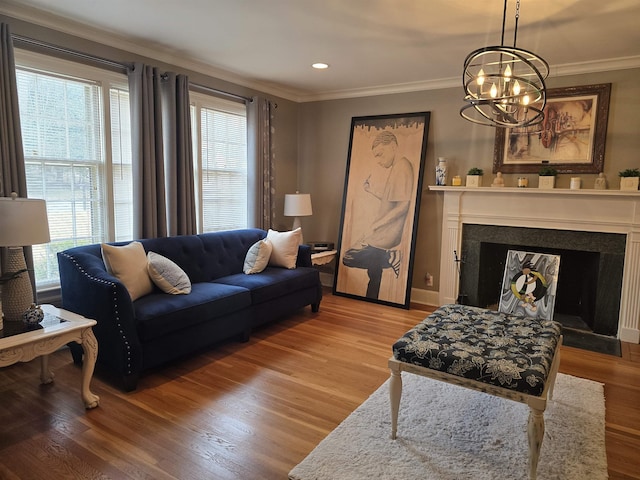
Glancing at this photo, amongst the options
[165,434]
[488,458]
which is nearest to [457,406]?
[488,458]

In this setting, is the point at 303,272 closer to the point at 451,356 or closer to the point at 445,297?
the point at 445,297

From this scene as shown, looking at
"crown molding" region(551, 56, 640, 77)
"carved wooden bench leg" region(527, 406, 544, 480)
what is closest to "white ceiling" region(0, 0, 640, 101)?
"crown molding" region(551, 56, 640, 77)

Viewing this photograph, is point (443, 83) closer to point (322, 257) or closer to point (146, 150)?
point (322, 257)

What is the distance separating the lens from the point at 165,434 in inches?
91.3

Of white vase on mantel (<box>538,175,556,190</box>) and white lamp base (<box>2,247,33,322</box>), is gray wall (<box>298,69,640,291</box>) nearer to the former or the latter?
white vase on mantel (<box>538,175,556,190</box>)

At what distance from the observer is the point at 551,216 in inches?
161

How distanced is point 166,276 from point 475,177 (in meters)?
3.16

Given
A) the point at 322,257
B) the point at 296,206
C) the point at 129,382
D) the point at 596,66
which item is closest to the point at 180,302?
the point at 129,382

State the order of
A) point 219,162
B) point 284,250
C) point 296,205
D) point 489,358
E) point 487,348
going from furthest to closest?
point 296,205
point 219,162
point 284,250
point 487,348
point 489,358

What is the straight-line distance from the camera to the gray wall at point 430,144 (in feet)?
12.5

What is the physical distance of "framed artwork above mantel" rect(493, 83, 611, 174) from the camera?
3.88 m

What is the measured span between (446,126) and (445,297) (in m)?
1.88

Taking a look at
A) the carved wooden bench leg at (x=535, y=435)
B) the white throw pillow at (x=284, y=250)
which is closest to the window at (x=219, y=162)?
the white throw pillow at (x=284, y=250)

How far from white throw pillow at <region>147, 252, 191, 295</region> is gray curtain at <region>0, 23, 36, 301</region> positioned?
958 mm
